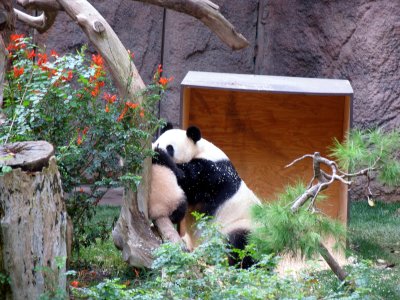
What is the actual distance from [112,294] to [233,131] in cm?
382

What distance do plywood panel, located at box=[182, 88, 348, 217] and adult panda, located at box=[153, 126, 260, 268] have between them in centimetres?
140

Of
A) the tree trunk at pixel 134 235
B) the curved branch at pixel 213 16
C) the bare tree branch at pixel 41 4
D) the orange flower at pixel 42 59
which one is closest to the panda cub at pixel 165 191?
the tree trunk at pixel 134 235

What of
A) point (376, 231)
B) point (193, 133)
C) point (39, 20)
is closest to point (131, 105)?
point (193, 133)

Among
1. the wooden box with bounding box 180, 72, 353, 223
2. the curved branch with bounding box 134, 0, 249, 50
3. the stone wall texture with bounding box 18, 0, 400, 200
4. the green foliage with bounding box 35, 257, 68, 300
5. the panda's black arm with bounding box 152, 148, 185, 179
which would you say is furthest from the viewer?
the stone wall texture with bounding box 18, 0, 400, 200

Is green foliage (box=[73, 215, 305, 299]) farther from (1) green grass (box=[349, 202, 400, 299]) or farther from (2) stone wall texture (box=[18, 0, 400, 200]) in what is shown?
Answer: (2) stone wall texture (box=[18, 0, 400, 200])

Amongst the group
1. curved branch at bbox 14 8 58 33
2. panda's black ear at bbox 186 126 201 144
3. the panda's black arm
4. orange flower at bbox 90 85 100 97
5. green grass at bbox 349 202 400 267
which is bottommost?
green grass at bbox 349 202 400 267

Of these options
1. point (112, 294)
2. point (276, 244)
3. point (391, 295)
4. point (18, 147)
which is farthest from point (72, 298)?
point (391, 295)

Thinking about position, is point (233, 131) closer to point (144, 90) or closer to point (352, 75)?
point (352, 75)

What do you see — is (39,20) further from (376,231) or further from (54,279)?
(54,279)

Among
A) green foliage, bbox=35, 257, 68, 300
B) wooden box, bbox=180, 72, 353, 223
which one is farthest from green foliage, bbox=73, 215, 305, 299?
wooden box, bbox=180, 72, 353, 223

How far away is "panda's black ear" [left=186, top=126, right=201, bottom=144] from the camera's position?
5493mm

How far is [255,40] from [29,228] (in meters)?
5.91

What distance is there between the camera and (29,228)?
3381 millimetres

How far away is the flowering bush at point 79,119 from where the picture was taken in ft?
14.8
